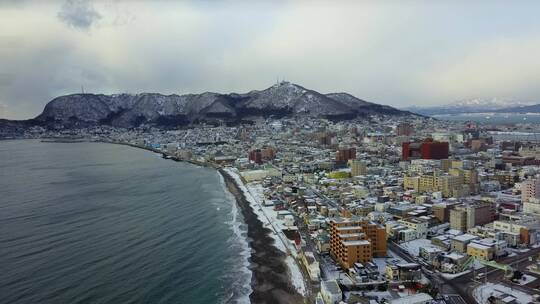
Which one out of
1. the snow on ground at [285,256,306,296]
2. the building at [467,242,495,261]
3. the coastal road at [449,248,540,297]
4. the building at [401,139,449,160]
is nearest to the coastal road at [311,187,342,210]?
the snow on ground at [285,256,306,296]

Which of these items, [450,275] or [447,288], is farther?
[450,275]

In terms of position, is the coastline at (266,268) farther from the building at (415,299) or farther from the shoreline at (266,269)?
the building at (415,299)

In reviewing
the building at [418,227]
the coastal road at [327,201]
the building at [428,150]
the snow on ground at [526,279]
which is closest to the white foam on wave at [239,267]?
the coastal road at [327,201]

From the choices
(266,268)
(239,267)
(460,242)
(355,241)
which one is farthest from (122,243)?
(460,242)

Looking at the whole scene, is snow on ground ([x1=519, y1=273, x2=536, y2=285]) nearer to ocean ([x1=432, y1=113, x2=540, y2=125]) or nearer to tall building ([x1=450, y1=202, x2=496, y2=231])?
tall building ([x1=450, y1=202, x2=496, y2=231])

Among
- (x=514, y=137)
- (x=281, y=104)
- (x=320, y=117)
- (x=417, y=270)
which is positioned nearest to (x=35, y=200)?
(x=417, y=270)

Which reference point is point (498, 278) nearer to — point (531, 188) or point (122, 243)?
point (531, 188)
